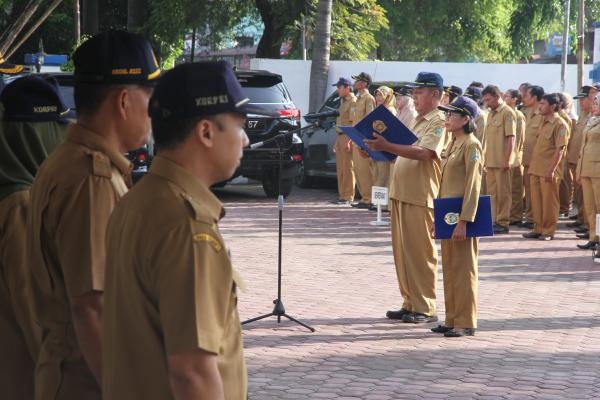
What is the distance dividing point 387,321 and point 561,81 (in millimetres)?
17979

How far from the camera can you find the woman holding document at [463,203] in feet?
30.5

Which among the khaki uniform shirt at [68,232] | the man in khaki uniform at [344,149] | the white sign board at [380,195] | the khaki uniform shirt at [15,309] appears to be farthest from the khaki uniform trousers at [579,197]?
the khaki uniform shirt at [68,232]

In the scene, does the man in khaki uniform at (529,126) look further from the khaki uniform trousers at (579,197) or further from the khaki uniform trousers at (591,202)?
the khaki uniform trousers at (591,202)

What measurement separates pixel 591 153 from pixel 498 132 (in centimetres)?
237

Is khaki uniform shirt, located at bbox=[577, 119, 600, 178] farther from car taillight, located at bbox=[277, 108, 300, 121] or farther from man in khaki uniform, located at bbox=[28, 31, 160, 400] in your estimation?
man in khaki uniform, located at bbox=[28, 31, 160, 400]

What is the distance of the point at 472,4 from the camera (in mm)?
39062

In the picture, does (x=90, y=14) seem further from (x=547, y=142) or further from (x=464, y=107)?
(x=464, y=107)

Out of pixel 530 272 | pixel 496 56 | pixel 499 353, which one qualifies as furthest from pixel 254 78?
pixel 496 56

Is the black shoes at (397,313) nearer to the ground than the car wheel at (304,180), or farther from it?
nearer to the ground

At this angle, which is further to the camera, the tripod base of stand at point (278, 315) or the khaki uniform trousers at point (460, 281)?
the tripod base of stand at point (278, 315)

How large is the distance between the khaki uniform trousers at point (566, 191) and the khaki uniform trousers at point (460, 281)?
9.48 m

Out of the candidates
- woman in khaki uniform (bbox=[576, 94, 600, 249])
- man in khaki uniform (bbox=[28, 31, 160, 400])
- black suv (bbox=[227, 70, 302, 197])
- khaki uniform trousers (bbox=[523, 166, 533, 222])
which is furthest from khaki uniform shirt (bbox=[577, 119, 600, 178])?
man in khaki uniform (bbox=[28, 31, 160, 400])

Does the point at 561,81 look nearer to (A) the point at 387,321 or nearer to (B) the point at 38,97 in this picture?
(A) the point at 387,321

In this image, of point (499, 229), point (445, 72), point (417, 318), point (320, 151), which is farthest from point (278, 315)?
point (445, 72)
